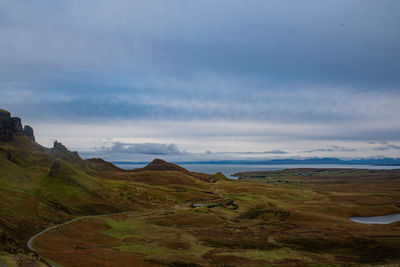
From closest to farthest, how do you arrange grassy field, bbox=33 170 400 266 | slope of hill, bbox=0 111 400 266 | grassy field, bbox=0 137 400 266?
grassy field, bbox=0 137 400 266 → slope of hill, bbox=0 111 400 266 → grassy field, bbox=33 170 400 266

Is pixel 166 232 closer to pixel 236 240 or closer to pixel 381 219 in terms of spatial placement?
pixel 236 240

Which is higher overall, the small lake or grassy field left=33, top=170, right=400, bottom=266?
grassy field left=33, top=170, right=400, bottom=266

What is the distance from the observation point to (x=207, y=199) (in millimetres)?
148625

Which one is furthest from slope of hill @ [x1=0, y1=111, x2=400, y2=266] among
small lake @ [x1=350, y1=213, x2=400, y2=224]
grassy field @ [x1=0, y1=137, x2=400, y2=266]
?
small lake @ [x1=350, y1=213, x2=400, y2=224]

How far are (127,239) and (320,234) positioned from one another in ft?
151

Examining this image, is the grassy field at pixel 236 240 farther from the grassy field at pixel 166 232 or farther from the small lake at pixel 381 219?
the small lake at pixel 381 219

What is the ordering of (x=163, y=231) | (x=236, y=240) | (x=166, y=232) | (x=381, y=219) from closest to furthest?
(x=236, y=240)
(x=166, y=232)
(x=163, y=231)
(x=381, y=219)

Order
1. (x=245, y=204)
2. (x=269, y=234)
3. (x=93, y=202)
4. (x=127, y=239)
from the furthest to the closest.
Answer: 1. (x=245, y=204)
2. (x=93, y=202)
3. (x=269, y=234)
4. (x=127, y=239)

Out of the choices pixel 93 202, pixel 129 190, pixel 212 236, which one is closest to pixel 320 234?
pixel 212 236

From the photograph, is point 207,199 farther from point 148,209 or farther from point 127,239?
point 127,239

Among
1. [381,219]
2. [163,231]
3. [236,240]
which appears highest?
[236,240]

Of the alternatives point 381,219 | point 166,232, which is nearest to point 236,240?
point 166,232

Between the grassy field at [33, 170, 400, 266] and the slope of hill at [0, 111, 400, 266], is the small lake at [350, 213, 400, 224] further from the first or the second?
the grassy field at [33, 170, 400, 266]

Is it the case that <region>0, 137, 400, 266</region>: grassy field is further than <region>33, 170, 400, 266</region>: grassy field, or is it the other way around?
<region>33, 170, 400, 266</region>: grassy field
